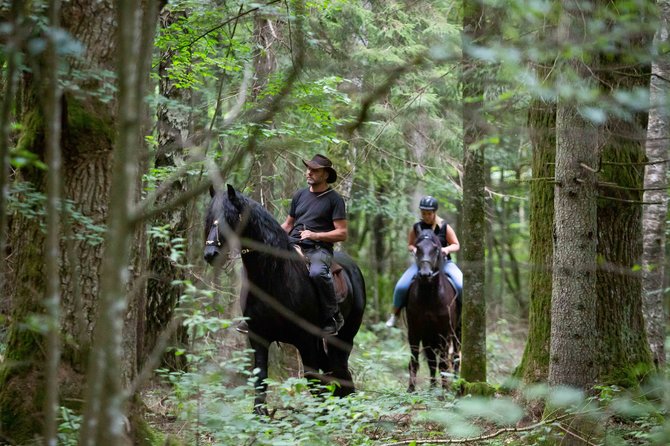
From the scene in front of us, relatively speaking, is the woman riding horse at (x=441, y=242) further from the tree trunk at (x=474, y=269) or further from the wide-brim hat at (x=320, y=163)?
the wide-brim hat at (x=320, y=163)

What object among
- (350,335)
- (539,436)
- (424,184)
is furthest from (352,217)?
(539,436)

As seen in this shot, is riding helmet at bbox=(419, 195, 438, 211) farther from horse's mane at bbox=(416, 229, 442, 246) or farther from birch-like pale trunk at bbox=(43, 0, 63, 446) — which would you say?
birch-like pale trunk at bbox=(43, 0, 63, 446)

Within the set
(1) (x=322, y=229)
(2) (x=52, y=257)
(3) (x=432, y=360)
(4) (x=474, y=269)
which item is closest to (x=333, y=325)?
(1) (x=322, y=229)

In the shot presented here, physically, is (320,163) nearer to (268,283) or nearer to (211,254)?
(268,283)

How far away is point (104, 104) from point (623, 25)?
3.31 m

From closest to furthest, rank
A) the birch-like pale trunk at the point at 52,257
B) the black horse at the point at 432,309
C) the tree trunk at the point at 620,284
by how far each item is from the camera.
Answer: the birch-like pale trunk at the point at 52,257 < the tree trunk at the point at 620,284 < the black horse at the point at 432,309

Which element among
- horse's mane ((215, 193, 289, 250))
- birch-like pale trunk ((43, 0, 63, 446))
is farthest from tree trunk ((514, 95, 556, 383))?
birch-like pale trunk ((43, 0, 63, 446))

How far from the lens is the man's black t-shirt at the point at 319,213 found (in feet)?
27.3

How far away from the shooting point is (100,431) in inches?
84.0

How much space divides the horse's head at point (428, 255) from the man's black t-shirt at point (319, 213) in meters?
2.13

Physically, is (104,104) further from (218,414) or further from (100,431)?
(100,431)

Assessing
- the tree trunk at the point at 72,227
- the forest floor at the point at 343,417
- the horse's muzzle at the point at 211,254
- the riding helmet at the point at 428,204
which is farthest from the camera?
the riding helmet at the point at 428,204

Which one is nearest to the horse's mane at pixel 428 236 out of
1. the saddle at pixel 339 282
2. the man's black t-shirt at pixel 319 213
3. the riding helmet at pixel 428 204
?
the riding helmet at pixel 428 204

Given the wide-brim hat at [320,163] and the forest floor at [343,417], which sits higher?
the wide-brim hat at [320,163]
